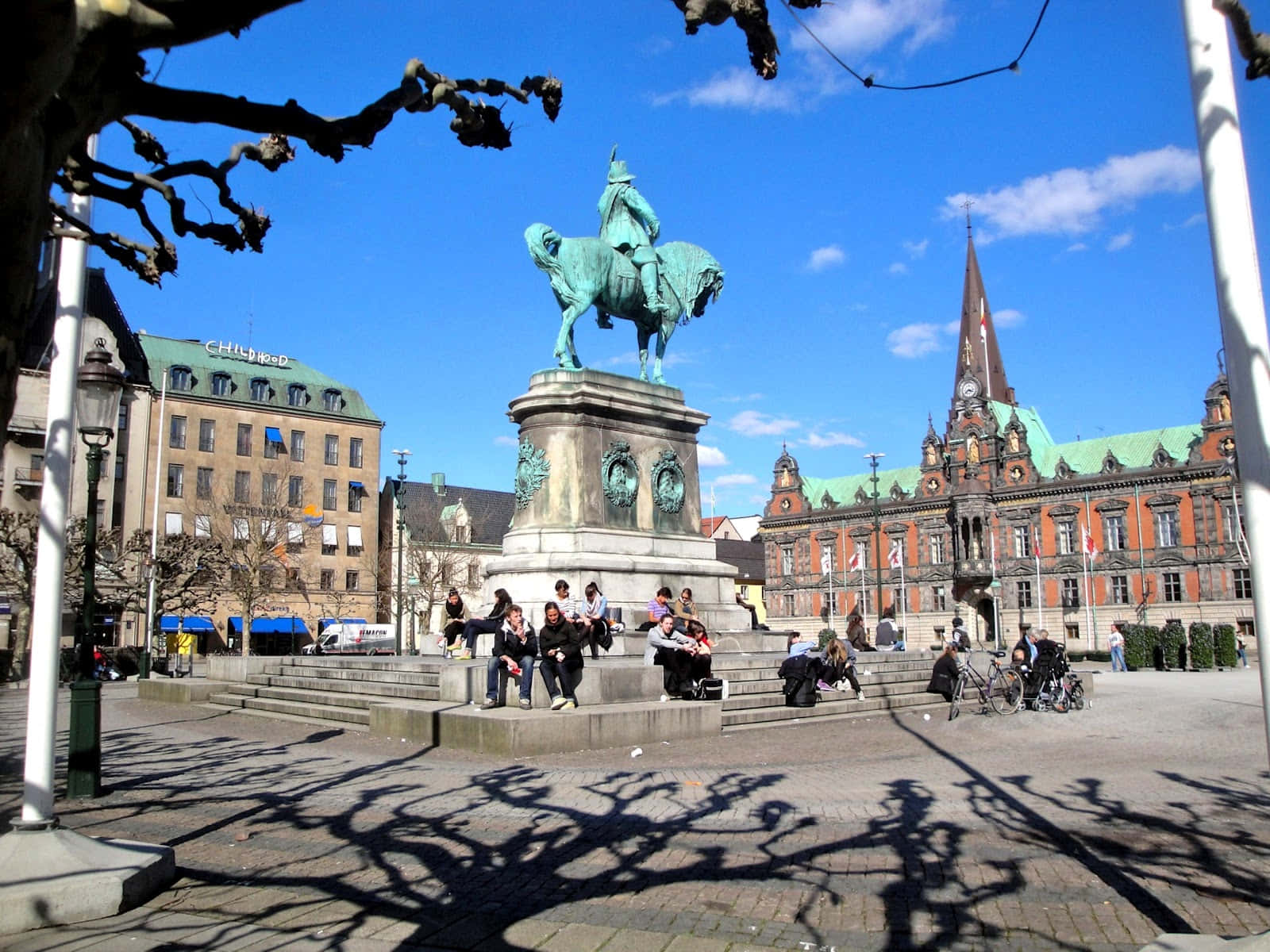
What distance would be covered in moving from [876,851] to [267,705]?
1511 cm

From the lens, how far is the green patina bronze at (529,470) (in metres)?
21.4

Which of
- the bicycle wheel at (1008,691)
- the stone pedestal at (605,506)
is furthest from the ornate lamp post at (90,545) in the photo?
the bicycle wheel at (1008,691)

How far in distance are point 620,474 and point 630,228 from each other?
5821 millimetres

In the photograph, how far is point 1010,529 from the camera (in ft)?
300

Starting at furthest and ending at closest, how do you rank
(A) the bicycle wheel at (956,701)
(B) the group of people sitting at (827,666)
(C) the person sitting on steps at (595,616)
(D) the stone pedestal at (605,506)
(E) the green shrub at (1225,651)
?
(E) the green shrub at (1225,651), (D) the stone pedestal at (605,506), (C) the person sitting on steps at (595,616), (B) the group of people sitting at (827,666), (A) the bicycle wheel at (956,701)

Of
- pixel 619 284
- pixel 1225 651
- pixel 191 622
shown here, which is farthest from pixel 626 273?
pixel 191 622

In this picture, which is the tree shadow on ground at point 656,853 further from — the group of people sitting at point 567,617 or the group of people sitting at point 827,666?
the group of people sitting at point 827,666

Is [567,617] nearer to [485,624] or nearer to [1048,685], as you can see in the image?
[485,624]

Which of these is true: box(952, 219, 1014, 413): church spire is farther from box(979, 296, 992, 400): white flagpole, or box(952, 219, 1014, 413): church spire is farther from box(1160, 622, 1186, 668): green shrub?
box(1160, 622, 1186, 668): green shrub

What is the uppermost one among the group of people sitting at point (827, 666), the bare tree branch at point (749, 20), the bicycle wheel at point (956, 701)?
the bare tree branch at point (749, 20)

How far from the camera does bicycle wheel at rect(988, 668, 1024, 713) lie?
677 inches

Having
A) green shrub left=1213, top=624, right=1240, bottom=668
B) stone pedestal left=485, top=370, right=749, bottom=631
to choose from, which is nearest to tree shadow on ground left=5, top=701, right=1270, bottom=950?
stone pedestal left=485, top=370, right=749, bottom=631

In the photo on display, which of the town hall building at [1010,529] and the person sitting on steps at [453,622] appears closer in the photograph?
the person sitting on steps at [453,622]

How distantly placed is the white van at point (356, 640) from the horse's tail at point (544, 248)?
33.3 metres
